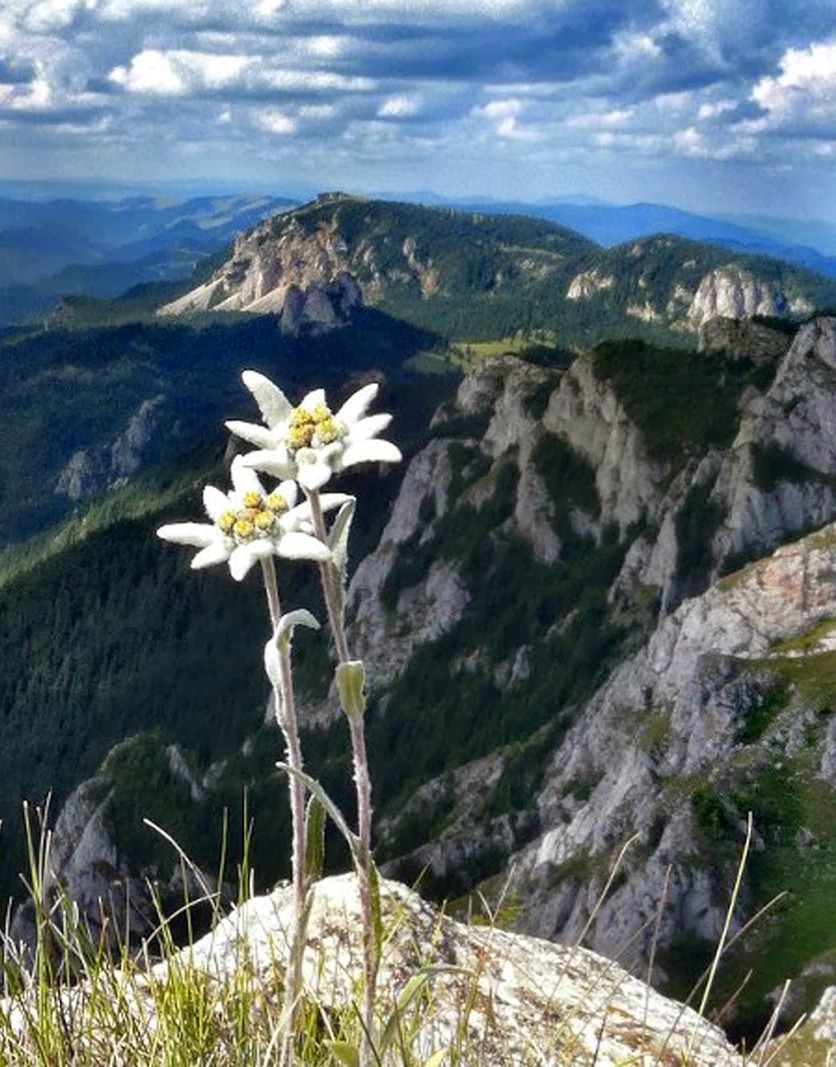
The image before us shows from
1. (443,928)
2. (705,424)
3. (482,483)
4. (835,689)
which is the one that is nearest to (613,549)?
(705,424)

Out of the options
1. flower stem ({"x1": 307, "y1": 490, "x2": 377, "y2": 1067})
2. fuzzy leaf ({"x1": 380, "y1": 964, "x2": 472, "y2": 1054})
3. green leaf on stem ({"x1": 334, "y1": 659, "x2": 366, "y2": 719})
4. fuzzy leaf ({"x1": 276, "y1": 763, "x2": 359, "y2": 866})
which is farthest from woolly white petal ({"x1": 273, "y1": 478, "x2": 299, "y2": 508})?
fuzzy leaf ({"x1": 380, "y1": 964, "x2": 472, "y2": 1054})

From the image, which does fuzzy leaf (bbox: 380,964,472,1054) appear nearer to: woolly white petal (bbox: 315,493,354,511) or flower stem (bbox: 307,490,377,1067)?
flower stem (bbox: 307,490,377,1067)

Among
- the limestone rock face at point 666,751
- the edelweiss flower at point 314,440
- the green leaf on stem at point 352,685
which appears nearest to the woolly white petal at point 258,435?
the edelweiss flower at point 314,440

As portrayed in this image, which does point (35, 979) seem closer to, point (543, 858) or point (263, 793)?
point (543, 858)

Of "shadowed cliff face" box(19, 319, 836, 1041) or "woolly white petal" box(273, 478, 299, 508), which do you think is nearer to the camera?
"woolly white petal" box(273, 478, 299, 508)

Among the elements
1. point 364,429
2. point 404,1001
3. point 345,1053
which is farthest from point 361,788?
point 364,429

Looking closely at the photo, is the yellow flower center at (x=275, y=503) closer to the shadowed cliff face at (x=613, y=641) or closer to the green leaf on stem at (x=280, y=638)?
the green leaf on stem at (x=280, y=638)
